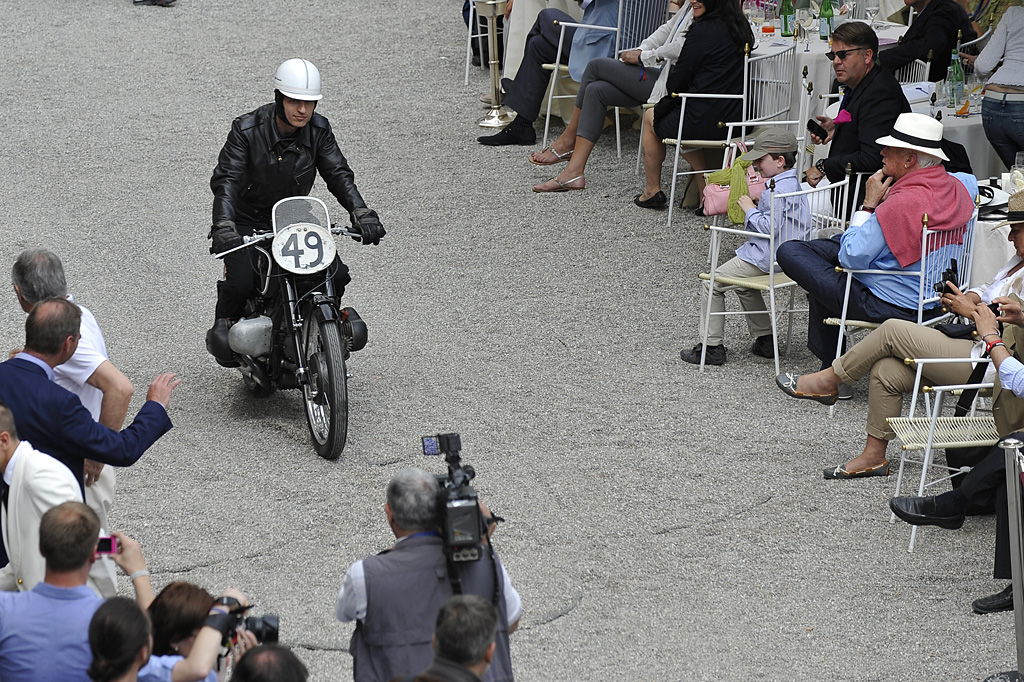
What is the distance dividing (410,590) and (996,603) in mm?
2522

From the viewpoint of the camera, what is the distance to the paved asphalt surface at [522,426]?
4559mm

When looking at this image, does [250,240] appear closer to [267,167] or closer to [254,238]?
[254,238]

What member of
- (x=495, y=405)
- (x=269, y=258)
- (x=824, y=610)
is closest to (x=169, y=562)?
(x=269, y=258)

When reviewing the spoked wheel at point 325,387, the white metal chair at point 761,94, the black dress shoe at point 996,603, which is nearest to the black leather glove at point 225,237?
the spoked wheel at point 325,387

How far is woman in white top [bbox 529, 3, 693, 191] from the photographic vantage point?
9.50 m

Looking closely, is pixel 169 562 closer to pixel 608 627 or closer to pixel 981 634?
pixel 608 627

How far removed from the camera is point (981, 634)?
443cm

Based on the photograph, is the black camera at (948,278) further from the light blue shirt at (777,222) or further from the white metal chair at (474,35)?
the white metal chair at (474,35)

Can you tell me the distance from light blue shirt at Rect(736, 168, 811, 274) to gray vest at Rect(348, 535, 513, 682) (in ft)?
13.4

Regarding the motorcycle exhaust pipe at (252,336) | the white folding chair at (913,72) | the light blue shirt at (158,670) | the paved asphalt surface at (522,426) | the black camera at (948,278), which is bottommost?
the paved asphalt surface at (522,426)

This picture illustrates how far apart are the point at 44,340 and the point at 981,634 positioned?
3295 millimetres

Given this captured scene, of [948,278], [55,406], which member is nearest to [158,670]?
[55,406]

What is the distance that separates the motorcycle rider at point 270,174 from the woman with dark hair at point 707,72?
3.41 metres

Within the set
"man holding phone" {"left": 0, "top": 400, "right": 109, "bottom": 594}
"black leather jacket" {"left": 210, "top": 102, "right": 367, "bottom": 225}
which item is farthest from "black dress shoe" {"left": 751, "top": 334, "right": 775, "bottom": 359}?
"man holding phone" {"left": 0, "top": 400, "right": 109, "bottom": 594}
